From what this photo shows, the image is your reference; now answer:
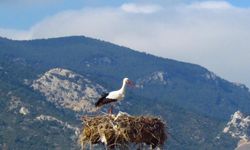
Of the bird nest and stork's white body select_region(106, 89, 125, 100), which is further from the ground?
stork's white body select_region(106, 89, 125, 100)

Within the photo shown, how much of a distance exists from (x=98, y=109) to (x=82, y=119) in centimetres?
70

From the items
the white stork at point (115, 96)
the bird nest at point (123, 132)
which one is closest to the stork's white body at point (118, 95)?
the white stork at point (115, 96)

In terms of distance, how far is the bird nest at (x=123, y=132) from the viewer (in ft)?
68.4

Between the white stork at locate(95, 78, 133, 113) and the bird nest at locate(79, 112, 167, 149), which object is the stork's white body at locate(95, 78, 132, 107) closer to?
the white stork at locate(95, 78, 133, 113)

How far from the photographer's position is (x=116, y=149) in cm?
2080

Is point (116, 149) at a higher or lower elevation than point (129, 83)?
lower

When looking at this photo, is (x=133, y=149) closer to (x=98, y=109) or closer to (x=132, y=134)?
(x=132, y=134)

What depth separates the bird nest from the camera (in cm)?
2086

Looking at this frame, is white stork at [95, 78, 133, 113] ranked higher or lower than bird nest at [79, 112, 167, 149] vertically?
higher

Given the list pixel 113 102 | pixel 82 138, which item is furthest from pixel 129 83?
pixel 82 138

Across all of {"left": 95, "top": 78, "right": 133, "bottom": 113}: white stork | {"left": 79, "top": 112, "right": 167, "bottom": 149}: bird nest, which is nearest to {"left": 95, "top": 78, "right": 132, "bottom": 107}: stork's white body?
{"left": 95, "top": 78, "right": 133, "bottom": 113}: white stork

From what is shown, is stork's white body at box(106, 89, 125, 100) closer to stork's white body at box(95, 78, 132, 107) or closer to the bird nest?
stork's white body at box(95, 78, 132, 107)

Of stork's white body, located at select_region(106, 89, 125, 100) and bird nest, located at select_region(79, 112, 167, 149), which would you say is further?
stork's white body, located at select_region(106, 89, 125, 100)

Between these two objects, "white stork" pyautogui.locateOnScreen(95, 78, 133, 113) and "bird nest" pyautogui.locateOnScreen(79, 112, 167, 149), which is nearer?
"bird nest" pyautogui.locateOnScreen(79, 112, 167, 149)
